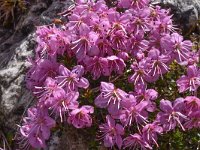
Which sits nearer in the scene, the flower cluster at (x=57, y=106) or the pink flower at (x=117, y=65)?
the flower cluster at (x=57, y=106)

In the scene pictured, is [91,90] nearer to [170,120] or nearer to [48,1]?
[170,120]

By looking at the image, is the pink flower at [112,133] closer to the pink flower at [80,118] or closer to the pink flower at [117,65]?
the pink flower at [80,118]

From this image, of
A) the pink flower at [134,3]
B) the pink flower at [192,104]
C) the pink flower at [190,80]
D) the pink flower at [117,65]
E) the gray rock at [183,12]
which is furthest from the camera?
the gray rock at [183,12]

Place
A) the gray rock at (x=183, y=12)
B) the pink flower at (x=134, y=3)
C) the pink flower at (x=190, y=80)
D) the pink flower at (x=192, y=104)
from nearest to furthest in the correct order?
the pink flower at (x=192, y=104)
the pink flower at (x=190, y=80)
the pink flower at (x=134, y=3)
the gray rock at (x=183, y=12)

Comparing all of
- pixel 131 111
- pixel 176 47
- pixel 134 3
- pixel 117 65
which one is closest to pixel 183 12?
pixel 134 3

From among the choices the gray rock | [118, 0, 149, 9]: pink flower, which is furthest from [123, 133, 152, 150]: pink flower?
the gray rock

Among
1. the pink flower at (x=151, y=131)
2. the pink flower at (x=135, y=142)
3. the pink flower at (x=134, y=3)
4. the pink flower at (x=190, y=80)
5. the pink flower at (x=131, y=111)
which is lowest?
the pink flower at (x=135, y=142)

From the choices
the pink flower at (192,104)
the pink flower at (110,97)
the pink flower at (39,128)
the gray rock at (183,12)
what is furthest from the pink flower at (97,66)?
the gray rock at (183,12)
